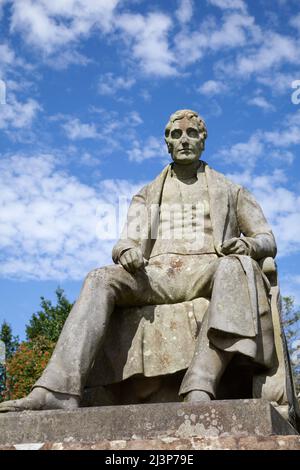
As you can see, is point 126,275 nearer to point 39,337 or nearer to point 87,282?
point 87,282

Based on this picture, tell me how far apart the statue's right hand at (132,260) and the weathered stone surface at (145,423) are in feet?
4.66

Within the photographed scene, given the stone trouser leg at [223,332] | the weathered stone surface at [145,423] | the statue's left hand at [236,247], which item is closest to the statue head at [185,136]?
the statue's left hand at [236,247]

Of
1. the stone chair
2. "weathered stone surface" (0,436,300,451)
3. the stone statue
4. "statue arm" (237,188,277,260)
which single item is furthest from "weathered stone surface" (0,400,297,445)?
"statue arm" (237,188,277,260)

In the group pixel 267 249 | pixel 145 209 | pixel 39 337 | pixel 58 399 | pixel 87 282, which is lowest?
pixel 58 399

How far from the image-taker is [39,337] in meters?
24.5

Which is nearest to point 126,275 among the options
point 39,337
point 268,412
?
point 268,412

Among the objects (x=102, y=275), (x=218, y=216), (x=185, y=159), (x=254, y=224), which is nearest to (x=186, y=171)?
(x=185, y=159)

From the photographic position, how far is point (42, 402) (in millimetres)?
4641

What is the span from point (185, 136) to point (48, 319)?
21.1 m

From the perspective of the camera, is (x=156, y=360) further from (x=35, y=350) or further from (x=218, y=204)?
(x=35, y=350)

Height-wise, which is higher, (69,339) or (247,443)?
(69,339)

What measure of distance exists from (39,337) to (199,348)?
2020cm

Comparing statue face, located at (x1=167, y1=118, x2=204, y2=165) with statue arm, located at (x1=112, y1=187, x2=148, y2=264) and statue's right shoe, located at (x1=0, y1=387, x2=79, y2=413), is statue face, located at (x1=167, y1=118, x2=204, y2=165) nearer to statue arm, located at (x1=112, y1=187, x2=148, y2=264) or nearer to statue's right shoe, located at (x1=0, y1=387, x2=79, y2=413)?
statue arm, located at (x1=112, y1=187, x2=148, y2=264)

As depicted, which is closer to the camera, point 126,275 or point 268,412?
point 268,412
